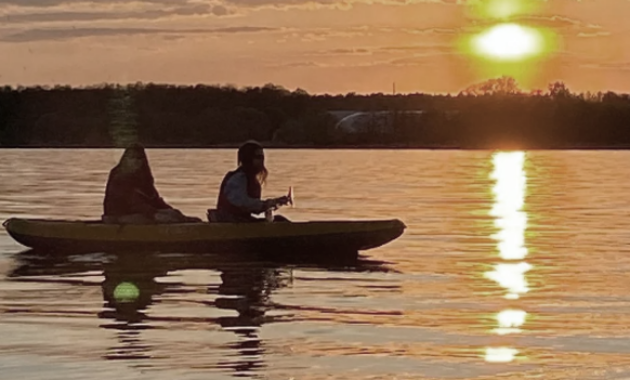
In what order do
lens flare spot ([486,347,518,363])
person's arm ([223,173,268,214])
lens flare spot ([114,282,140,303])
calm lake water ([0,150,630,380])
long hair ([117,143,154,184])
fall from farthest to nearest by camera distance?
long hair ([117,143,154,184])
person's arm ([223,173,268,214])
lens flare spot ([114,282,140,303])
lens flare spot ([486,347,518,363])
calm lake water ([0,150,630,380])

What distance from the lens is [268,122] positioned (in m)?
114

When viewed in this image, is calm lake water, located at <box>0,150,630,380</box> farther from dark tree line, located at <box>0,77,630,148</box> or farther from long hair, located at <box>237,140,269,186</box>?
dark tree line, located at <box>0,77,630,148</box>

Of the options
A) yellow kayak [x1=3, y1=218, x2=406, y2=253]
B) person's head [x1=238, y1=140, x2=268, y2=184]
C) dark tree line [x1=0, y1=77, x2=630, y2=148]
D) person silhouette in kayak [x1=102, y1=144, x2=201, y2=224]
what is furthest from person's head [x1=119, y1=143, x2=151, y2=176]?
dark tree line [x1=0, y1=77, x2=630, y2=148]

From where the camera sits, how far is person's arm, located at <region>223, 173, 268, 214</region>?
1888 centimetres

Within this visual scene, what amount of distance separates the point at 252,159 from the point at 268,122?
313 ft

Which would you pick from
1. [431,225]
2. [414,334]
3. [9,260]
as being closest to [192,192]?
[431,225]

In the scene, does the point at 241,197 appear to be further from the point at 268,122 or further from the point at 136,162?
the point at 268,122

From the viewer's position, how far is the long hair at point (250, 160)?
18.5 meters

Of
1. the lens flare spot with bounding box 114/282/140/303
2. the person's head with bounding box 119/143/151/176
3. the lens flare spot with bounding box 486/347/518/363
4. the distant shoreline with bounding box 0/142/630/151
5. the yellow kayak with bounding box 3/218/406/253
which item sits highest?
the person's head with bounding box 119/143/151/176

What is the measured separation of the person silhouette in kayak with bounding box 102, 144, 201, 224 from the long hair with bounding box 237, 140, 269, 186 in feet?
4.53

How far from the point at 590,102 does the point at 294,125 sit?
21946 millimetres

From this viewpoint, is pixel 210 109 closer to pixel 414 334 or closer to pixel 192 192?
pixel 192 192

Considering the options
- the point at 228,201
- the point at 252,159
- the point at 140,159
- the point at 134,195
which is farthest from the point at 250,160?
the point at 134,195

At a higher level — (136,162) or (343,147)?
(136,162)
